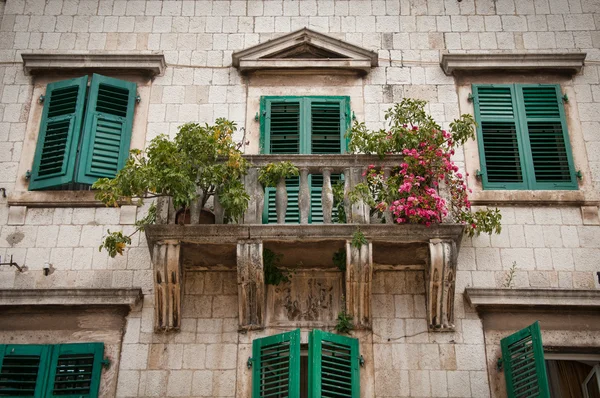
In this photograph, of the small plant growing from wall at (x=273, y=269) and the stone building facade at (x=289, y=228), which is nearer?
the stone building facade at (x=289, y=228)

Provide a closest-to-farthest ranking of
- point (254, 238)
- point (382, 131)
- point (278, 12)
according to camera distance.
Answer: point (254, 238) < point (382, 131) < point (278, 12)

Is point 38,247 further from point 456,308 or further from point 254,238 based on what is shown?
point 456,308

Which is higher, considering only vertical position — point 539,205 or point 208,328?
point 539,205

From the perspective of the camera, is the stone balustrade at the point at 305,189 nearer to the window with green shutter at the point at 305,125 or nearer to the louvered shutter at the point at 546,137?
the window with green shutter at the point at 305,125

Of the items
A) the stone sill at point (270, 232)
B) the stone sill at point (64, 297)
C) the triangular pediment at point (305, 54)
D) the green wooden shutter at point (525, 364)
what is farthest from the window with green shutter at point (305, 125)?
the green wooden shutter at point (525, 364)

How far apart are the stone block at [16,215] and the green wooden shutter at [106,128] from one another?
785 mm

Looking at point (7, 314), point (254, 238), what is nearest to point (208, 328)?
point (254, 238)

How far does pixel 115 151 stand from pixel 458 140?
4.51m

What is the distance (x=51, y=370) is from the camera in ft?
30.8

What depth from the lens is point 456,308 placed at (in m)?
9.93

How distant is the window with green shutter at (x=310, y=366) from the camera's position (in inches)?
350

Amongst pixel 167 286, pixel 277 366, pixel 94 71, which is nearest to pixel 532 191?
pixel 277 366

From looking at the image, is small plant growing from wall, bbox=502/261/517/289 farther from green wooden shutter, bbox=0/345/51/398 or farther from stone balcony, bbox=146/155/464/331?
green wooden shutter, bbox=0/345/51/398

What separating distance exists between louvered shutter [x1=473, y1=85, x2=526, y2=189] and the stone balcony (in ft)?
5.33
